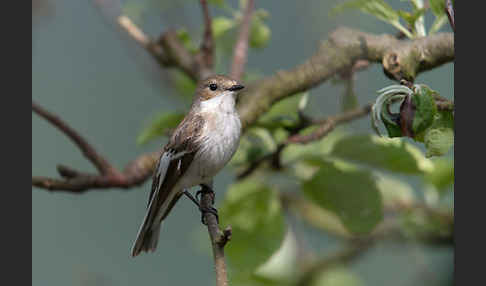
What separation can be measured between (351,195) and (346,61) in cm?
34

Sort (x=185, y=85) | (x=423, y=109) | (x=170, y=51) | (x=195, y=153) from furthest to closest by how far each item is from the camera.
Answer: (x=185, y=85)
(x=170, y=51)
(x=195, y=153)
(x=423, y=109)

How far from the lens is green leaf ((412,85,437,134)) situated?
2.62 ft

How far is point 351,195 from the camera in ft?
4.38

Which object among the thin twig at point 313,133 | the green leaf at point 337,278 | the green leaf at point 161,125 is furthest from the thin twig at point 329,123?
the green leaf at point 337,278

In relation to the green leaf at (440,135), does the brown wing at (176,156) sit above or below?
above

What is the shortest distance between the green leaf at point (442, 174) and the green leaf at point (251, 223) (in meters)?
0.55

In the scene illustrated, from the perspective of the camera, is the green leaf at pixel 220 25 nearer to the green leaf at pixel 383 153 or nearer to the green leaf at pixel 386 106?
the green leaf at pixel 383 153

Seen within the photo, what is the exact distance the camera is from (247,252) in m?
1.32

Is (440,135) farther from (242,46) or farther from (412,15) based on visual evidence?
(242,46)

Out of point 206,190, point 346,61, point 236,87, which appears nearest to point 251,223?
point 206,190

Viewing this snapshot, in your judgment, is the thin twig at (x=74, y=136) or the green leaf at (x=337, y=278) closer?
the thin twig at (x=74, y=136)

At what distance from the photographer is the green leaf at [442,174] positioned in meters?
1.62

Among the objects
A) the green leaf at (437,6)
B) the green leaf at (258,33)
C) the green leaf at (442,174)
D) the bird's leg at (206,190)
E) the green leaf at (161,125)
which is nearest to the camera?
the green leaf at (437,6)

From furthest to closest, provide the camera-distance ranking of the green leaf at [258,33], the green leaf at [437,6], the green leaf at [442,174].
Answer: the green leaf at [258,33] → the green leaf at [442,174] → the green leaf at [437,6]
